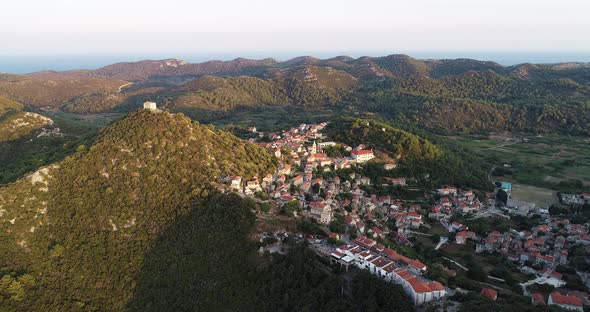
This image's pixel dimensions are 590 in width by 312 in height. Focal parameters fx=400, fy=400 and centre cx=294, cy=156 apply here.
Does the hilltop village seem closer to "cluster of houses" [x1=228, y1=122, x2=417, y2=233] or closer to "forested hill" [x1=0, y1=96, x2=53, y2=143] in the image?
"cluster of houses" [x1=228, y1=122, x2=417, y2=233]

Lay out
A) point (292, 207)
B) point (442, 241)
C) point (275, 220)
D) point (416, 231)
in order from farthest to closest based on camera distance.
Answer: point (416, 231) → point (442, 241) → point (292, 207) → point (275, 220)

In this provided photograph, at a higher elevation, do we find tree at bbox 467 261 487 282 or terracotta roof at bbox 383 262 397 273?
terracotta roof at bbox 383 262 397 273

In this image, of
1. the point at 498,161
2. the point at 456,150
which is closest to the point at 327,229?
the point at 456,150

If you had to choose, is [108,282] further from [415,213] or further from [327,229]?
[415,213]

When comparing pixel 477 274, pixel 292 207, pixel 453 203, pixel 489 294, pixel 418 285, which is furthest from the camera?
pixel 453 203

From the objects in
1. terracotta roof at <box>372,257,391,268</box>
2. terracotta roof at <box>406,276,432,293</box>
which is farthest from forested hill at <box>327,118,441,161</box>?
terracotta roof at <box>406,276,432,293</box>

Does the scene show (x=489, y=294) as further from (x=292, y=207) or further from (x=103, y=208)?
(x=103, y=208)

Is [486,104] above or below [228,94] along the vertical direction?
below

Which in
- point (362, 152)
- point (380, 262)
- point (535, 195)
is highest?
point (362, 152)

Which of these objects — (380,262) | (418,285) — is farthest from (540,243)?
(418,285)
